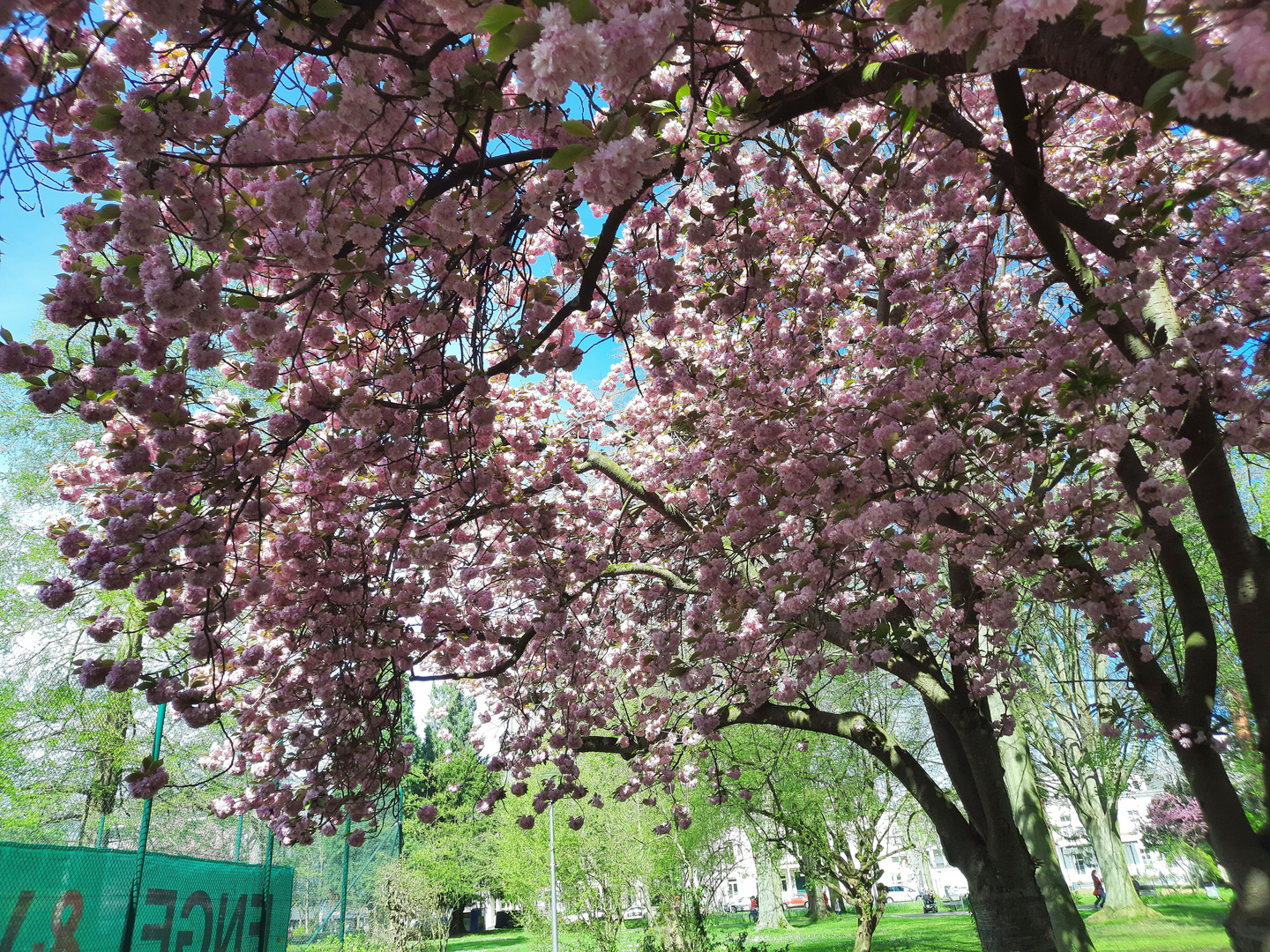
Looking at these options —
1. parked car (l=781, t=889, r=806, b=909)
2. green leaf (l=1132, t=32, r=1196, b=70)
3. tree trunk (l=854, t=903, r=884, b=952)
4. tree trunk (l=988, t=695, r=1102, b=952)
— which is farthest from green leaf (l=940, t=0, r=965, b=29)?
parked car (l=781, t=889, r=806, b=909)

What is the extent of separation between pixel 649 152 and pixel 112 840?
14.3 meters

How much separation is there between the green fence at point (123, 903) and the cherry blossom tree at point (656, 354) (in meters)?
0.77

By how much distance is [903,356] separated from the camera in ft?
13.4

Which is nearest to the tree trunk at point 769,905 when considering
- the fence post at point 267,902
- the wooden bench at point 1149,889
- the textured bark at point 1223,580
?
the wooden bench at point 1149,889

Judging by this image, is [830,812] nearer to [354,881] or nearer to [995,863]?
[995,863]

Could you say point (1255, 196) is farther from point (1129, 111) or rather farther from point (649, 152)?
point (649, 152)

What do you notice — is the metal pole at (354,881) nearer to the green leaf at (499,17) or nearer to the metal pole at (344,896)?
the metal pole at (344,896)

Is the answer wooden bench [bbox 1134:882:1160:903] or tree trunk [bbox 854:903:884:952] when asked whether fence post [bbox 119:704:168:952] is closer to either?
tree trunk [bbox 854:903:884:952]

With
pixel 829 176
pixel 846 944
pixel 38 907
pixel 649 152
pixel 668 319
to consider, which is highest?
pixel 829 176

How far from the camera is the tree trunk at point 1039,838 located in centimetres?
778

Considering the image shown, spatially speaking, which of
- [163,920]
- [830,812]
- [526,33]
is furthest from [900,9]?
[830,812]

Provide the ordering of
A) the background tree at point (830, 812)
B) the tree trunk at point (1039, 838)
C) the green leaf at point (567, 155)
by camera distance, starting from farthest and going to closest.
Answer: the background tree at point (830, 812) → the tree trunk at point (1039, 838) → the green leaf at point (567, 155)

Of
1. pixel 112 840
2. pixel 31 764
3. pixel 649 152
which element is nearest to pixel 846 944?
pixel 112 840

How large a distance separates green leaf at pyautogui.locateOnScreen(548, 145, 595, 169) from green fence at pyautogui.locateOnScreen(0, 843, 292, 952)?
512cm
